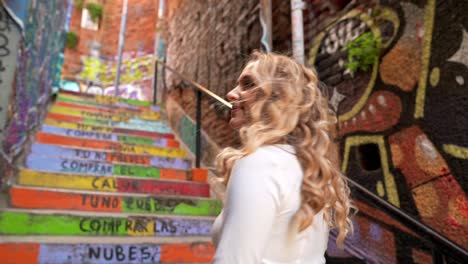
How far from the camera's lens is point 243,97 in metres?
0.99

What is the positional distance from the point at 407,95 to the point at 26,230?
2648 mm

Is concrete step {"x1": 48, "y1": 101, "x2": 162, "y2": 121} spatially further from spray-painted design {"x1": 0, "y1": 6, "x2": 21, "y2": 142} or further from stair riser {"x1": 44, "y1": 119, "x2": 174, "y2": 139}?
spray-painted design {"x1": 0, "y1": 6, "x2": 21, "y2": 142}

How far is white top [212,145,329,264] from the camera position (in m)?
0.72

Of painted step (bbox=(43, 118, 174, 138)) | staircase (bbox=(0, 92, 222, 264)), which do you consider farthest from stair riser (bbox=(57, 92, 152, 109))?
staircase (bbox=(0, 92, 222, 264))

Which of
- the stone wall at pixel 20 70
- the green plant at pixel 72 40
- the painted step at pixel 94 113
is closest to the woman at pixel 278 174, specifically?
the stone wall at pixel 20 70

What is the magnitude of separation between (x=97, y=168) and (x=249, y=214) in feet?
10.2

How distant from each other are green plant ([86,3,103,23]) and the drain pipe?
41.2ft

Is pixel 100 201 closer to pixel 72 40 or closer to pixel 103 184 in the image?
pixel 103 184

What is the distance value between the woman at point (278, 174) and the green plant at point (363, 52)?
1.84 meters

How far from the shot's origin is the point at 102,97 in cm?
618

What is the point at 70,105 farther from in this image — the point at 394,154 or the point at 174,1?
the point at 394,154

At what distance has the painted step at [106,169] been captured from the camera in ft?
11.0

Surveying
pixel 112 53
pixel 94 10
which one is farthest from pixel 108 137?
pixel 94 10

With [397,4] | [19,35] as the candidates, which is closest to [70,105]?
[19,35]
